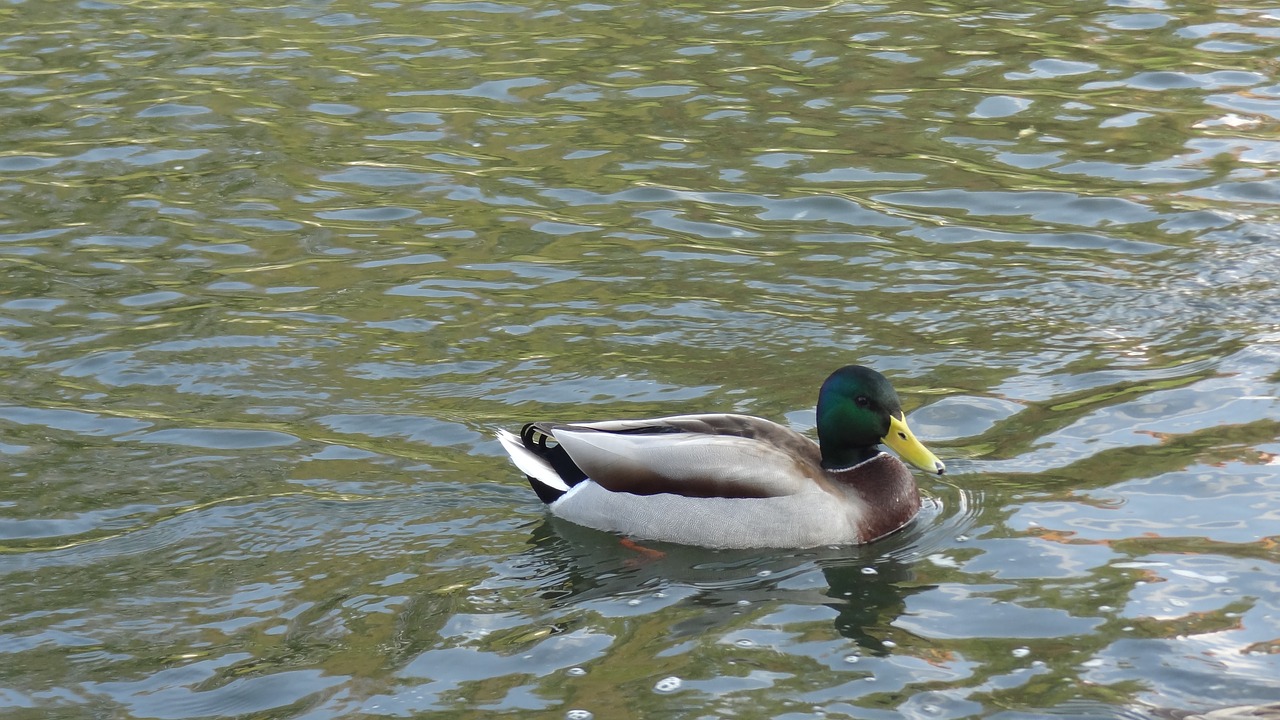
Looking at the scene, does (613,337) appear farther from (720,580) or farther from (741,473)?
(720,580)

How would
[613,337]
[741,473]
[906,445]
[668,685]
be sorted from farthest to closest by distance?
[613,337] → [906,445] → [741,473] → [668,685]

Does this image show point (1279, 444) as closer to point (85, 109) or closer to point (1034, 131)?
point (1034, 131)

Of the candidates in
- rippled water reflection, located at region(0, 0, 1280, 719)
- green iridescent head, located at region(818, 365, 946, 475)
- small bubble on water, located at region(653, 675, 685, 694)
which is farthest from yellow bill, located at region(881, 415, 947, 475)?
small bubble on water, located at region(653, 675, 685, 694)

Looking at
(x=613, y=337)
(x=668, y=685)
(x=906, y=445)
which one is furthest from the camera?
(x=613, y=337)

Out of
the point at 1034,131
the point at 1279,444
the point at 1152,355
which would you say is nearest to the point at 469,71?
the point at 1034,131

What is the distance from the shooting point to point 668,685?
5.85 metres

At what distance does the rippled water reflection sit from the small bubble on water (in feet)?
0.23

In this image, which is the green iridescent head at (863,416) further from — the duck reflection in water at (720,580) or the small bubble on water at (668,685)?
the small bubble on water at (668,685)

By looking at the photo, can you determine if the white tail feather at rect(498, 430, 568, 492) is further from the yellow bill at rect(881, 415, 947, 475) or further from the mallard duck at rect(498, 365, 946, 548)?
the yellow bill at rect(881, 415, 947, 475)

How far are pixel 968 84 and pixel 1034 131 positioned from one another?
112 centimetres

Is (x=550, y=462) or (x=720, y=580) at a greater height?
(x=550, y=462)

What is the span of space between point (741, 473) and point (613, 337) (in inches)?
86.0

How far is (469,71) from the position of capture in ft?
44.5

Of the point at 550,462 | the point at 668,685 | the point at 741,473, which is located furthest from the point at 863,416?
the point at 668,685
